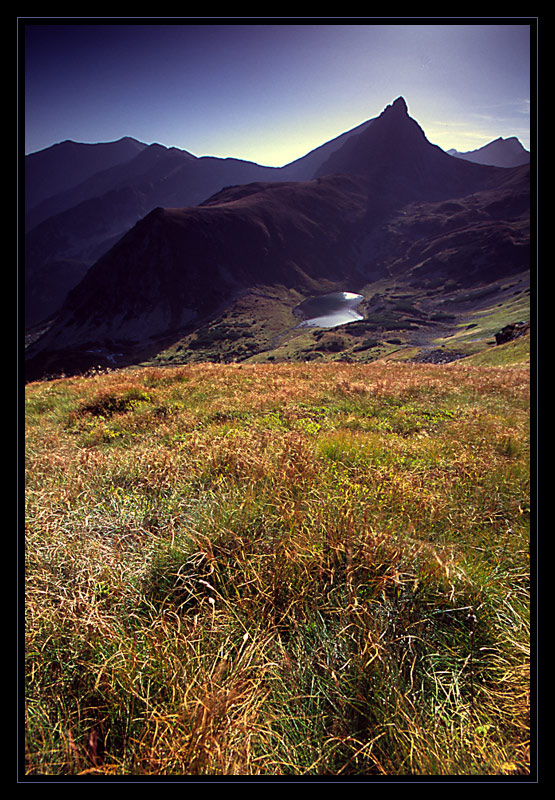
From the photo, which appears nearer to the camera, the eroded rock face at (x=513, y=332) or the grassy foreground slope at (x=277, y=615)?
the grassy foreground slope at (x=277, y=615)

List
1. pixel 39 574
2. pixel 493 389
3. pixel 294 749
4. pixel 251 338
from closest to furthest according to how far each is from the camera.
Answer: pixel 294 749 < pixel 39 574 < pixel 493 389 < pixel 251 338

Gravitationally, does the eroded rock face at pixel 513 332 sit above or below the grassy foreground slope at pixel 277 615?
above

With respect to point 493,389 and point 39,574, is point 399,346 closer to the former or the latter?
point 493,389

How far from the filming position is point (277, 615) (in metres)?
2.32

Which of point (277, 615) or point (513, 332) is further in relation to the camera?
point (513, 332)

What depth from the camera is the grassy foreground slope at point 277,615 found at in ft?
5.48

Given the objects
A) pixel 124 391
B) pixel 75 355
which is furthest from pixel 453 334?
pixel 75 355

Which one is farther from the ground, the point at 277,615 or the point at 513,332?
the point at 513,332

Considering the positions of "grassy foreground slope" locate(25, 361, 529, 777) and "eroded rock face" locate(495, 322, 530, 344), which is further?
"eroded rock face" locate(495, 322, 530, 344)

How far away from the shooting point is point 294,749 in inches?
65.8

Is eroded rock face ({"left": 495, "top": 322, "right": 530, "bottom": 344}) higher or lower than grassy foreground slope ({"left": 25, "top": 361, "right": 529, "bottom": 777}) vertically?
higher

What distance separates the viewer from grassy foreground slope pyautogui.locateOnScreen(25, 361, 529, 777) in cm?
167
